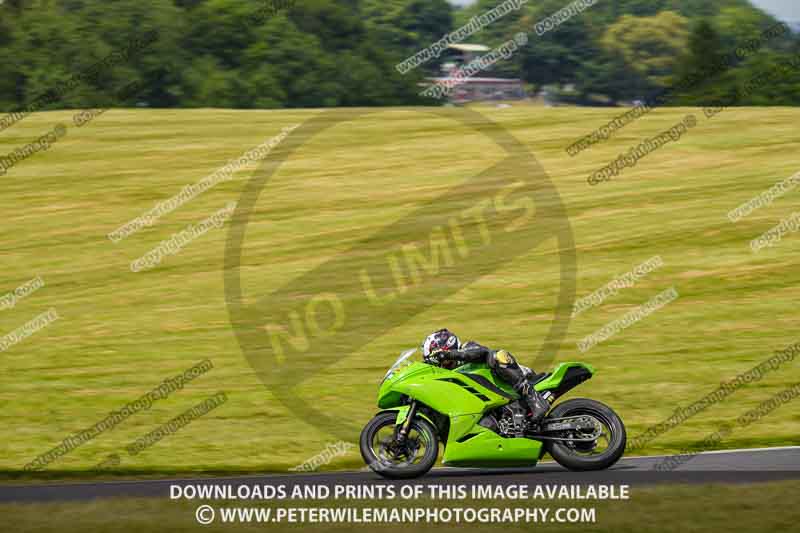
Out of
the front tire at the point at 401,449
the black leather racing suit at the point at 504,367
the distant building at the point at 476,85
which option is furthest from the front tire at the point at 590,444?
the distant building at the point at 476,85

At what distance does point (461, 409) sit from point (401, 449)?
0.76 m

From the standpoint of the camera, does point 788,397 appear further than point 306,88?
No

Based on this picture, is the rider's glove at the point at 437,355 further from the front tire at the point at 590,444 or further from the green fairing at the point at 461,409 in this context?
the front tire at the point at 590,444

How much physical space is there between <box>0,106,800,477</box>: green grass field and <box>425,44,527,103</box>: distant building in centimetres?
5110

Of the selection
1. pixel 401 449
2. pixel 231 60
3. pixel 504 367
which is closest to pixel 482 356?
pixel 504 367

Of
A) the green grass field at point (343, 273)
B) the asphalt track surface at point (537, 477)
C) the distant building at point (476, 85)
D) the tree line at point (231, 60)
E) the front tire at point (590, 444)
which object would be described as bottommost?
the distant building at point (476, 85)

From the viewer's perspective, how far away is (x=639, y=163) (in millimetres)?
30797

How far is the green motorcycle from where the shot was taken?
11.0 metres

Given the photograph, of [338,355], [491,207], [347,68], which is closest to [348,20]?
[347,68]

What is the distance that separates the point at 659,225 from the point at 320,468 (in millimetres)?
14945

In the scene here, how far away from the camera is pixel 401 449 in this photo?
11078 millimetres

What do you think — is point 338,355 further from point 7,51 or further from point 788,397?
point 7,51

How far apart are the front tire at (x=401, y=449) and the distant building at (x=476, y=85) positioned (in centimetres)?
7696

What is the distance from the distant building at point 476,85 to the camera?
89750 millimetres
